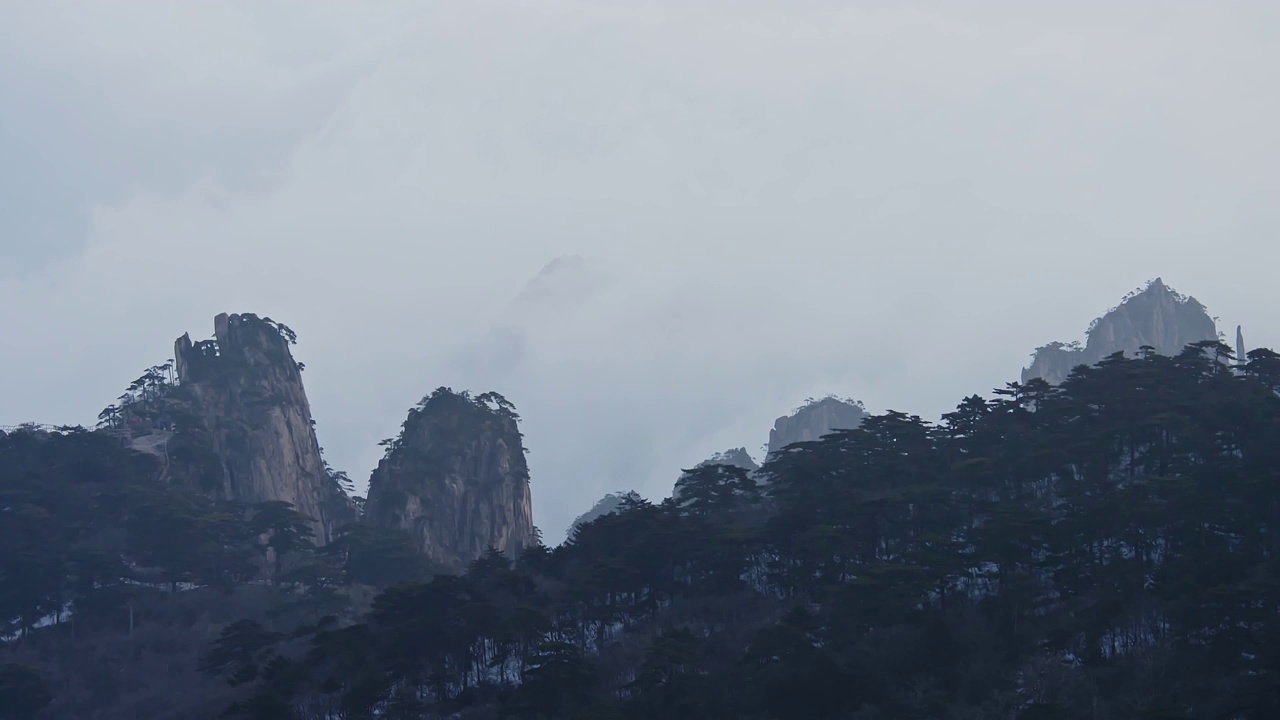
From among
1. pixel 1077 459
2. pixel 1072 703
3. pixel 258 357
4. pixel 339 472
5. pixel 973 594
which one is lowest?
pixel 1072 703

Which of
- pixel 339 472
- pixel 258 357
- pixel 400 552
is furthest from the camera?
pixel 339 472

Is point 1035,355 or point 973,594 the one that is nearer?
point 973,594

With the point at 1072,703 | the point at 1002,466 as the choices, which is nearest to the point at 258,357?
the point at 1002,466

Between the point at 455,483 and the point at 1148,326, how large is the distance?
60128mm

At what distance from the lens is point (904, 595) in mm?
53438

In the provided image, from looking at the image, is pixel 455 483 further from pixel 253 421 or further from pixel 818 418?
pixel 818 418

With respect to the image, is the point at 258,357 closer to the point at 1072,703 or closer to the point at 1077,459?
the point at 1077,459

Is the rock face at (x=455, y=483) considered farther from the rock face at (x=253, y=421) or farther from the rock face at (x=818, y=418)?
the rock face at (x=818, y=418)

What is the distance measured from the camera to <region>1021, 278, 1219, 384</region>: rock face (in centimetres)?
12256

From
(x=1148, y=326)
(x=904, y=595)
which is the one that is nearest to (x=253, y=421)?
(x=904, y=595)

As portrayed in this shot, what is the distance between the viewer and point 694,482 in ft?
233

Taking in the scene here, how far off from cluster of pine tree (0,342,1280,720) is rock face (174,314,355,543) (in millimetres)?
24261

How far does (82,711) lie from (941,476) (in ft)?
130

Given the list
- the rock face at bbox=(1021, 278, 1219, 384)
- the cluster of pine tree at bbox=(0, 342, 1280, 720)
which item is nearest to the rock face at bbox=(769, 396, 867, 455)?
the rock face at bbox=(1021, 278, 1219, 384)
